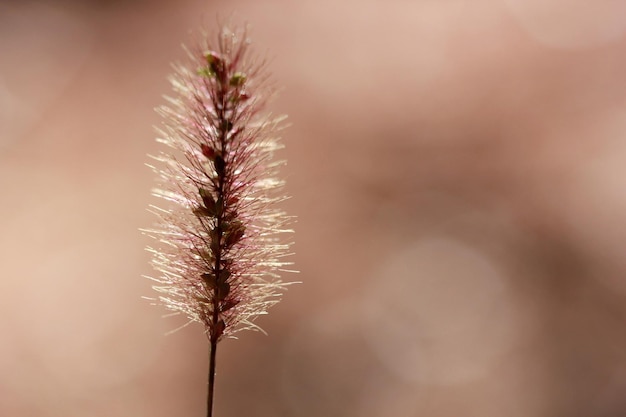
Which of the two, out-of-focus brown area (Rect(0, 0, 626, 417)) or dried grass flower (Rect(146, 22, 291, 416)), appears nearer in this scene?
dried grass flower (Rect(146, 22, 291, 416))

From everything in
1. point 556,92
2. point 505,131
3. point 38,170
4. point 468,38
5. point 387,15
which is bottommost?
point 38,170

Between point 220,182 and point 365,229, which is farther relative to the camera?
point 365,229

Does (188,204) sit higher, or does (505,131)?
(505,131)

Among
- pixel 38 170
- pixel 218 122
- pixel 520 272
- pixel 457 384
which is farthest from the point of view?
pixel 38 170

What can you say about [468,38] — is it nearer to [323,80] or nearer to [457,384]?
[323,80]

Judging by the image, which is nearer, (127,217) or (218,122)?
(218,122)

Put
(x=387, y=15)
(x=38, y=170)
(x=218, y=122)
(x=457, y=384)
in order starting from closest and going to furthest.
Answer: (x=218, y=122)
(x=457, y=384)
(x=38, y=170)
(x=387, y=15)

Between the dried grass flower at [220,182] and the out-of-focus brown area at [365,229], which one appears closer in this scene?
the dried grass flower at [220,182]

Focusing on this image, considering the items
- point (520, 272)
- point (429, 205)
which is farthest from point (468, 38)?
point (520, 272)
